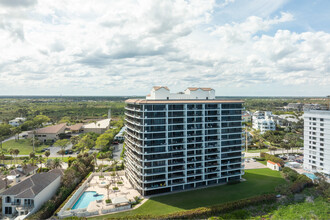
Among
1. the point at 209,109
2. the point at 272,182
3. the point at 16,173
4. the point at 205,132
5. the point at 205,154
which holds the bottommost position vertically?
the point at 272,182

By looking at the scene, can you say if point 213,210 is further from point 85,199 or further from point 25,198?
point 25,198

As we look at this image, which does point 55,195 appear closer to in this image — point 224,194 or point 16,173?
point 16,173

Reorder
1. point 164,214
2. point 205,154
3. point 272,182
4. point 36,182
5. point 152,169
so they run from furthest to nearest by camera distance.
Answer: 1. point 272,182
2. point 205,154
3. point 152,169
4. point 36,182
5. point 164,214

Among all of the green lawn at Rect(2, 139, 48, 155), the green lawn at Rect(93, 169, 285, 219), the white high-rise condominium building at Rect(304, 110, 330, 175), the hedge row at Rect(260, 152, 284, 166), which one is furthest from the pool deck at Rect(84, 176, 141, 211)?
the white high-rise condominium building at Rect(304, 110, 330, 175)

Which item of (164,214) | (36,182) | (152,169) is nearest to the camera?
(164,214)

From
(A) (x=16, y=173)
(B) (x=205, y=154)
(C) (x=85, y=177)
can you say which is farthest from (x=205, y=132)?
(A) (x=16, y=173)
